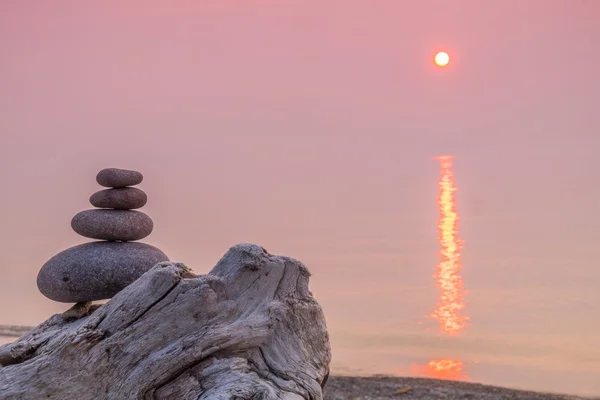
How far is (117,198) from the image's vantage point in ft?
32.4

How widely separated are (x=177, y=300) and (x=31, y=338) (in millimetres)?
2363

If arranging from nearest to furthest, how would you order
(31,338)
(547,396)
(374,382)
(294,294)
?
(294,294)
(31,338)
(547,396)
(374,382)

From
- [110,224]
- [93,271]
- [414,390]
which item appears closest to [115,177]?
[110,224]

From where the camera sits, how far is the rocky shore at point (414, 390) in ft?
51.4

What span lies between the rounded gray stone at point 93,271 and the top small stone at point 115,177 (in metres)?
0.88

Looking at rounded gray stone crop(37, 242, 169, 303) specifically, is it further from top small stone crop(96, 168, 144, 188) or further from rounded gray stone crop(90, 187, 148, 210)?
top small stone crop(96, 168, 144, 188)

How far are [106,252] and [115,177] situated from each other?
3.50 ft

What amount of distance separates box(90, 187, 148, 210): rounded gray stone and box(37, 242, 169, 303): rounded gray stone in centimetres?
58

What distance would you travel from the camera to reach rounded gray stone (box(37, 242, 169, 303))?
952cm

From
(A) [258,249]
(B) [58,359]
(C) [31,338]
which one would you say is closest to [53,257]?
(C) [31,338]

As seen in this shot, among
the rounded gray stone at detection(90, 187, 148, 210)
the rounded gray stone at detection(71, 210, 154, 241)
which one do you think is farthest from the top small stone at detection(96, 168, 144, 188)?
the rounded gray stone at detection(71, 210, 154, 241)

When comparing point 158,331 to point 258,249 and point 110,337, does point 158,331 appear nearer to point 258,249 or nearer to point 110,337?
point 110,337

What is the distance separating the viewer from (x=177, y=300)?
7.06m

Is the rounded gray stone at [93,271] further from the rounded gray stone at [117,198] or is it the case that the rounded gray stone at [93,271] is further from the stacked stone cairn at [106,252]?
the rounded gray stone at [117,198]
